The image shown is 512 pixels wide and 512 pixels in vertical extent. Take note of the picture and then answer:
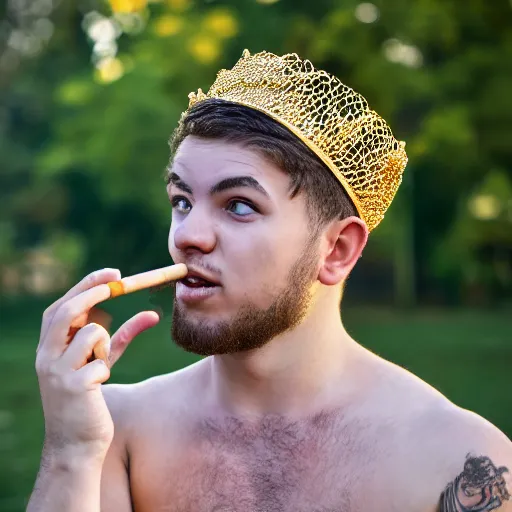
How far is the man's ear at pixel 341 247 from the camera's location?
9.70 feet

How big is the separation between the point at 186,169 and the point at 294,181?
11.6 inches

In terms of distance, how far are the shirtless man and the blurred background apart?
7.52 m

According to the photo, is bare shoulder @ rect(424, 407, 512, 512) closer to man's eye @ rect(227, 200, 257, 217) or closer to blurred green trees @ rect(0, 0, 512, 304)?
man's eye @ rect(227, 200, 257, 217)

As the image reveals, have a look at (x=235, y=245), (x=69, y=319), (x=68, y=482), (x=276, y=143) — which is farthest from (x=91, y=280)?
(x=276, y=143)

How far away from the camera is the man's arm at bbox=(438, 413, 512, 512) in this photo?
2637mm

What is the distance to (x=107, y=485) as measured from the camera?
9.73ft

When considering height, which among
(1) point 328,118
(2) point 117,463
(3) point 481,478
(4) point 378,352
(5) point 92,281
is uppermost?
(1) point 328,118

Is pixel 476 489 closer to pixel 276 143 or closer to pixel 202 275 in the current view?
pixel 202 275

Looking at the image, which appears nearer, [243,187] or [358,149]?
Result: [243,187]

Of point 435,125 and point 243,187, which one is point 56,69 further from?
point 243,187

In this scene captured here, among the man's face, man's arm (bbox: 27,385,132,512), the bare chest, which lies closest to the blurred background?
the bare chest

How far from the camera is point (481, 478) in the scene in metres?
2.64

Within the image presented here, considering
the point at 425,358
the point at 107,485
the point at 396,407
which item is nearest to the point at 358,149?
the point at 396,407

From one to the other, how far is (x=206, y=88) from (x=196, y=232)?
19.6 metres
